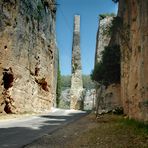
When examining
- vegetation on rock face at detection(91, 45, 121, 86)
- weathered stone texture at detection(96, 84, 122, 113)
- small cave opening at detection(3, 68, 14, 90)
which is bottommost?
weathered stone texture at detection(96, 84, 122, 113)

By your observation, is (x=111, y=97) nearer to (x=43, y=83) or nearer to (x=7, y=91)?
(x=7, y=91)

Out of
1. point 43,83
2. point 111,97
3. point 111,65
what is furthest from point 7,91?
point 43,83

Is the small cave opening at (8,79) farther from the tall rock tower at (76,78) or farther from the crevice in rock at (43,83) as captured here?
the tall rock tower at (76,78)

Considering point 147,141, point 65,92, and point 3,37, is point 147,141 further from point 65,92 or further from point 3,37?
point 65,92

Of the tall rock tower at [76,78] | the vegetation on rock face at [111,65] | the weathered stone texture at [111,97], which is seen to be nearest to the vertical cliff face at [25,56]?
the weathered stone texture at [111,97]

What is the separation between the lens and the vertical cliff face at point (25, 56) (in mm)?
25672

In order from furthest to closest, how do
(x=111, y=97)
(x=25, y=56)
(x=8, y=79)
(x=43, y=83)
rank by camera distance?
(x=43, y=83)
(x=111, y=97)
(x=25, y=56)
(x=8, y=79)

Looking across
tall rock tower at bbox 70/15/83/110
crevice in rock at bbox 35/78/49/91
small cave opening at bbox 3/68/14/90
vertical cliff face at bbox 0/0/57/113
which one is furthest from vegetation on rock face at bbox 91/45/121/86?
tall rock tower at bbox 70/15/83/110

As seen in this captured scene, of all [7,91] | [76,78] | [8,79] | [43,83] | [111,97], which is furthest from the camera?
[76,78]

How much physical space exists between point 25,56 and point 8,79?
11.8 ft

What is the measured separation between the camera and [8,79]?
87.1ft

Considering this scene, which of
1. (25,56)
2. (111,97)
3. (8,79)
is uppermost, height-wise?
(25,56)

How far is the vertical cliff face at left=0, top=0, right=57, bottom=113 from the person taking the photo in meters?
25.7

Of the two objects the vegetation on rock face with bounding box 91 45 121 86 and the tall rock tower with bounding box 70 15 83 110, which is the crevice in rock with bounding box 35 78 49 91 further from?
the tall rock tower with bounding box 70 15 83 110
